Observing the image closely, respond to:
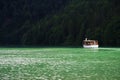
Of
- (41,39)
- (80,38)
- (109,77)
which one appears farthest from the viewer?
(41,39)

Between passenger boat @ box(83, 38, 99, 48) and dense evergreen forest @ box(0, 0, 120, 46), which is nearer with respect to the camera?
passenger boat @ box(83, 38, 99, 48)

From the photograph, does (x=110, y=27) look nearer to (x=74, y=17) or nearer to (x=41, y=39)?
(x=74, y=17)

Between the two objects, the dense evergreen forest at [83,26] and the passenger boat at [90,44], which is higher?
the dense evergreen forest at [83,26]

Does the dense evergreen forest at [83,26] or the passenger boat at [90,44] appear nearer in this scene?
the passenger boat at [90,44]

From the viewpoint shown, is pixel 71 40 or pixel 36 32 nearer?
pixel 71 40

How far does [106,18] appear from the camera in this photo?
145 metres

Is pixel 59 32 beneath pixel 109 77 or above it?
above

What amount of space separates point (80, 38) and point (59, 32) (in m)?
15.3

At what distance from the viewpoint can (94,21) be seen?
149 metres

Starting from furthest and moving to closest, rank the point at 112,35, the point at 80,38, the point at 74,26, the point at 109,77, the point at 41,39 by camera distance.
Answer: the point at 41,39
the point at 74,26
the point at 80,38
the point at 112,35
the point at 109,77

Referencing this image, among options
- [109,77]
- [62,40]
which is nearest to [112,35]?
[62,40]

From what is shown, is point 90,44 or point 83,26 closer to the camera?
point 90,44

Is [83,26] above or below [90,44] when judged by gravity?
above

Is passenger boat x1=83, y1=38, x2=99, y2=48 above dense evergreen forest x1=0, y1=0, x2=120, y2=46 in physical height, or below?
below
